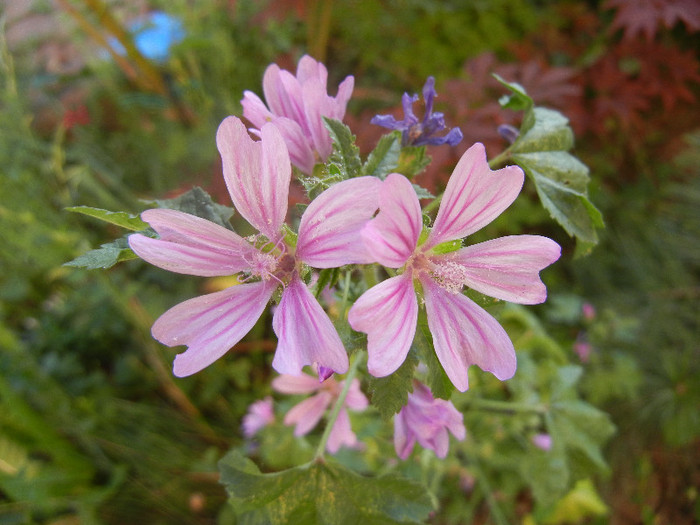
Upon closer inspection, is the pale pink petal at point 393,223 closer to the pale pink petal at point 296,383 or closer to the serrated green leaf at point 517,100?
the serrated green leaf at point 517,100

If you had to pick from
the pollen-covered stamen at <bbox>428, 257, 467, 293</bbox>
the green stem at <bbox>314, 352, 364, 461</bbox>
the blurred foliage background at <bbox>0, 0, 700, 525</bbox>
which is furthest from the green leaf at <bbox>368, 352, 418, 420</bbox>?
the blurred foliage background at <bbox>0, 0, 700, 525</bbox>

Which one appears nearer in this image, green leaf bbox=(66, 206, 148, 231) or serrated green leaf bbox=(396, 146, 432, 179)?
green leaf bbox=(66, 206, 148, 231)

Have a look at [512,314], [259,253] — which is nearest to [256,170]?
[259,253]

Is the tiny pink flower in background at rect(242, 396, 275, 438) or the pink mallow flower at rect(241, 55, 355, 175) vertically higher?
the pink mallow flower at rect(241, 55, 355, 175)

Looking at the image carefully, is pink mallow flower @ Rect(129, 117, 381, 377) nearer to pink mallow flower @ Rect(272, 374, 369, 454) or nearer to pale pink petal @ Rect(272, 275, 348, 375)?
pale pink petal @ Rect(272, 275, 348, 375)

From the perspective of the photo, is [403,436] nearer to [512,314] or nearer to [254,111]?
[254,111]
